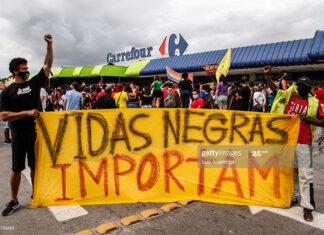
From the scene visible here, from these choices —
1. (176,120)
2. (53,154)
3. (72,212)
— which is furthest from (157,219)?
(53,154)

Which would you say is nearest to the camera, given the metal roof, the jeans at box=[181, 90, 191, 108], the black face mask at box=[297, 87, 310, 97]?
the black face mask at box=[297, 87, 310, 97]

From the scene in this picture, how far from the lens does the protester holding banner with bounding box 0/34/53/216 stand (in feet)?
10.1

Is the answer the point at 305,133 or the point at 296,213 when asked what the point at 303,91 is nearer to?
the point at 305,133

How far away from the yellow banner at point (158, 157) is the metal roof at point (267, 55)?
13174mm

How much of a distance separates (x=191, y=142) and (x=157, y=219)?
1142 mm

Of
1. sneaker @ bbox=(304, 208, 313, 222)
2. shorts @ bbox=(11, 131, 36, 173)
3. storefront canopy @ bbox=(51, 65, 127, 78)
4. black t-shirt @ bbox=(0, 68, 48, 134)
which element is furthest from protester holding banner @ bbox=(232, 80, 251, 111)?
storefront canopy @ bbox=(51, 65, 127, 78)

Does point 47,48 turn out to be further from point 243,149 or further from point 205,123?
point 243,149

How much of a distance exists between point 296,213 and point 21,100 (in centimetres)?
369

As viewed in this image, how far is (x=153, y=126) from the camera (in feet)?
11.7

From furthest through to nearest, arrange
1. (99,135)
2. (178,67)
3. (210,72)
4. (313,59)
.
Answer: (178,67) < (210,72) < (313,59) < (99,135)

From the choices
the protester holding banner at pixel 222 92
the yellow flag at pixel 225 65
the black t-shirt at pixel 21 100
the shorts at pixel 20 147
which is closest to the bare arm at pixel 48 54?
the black t-shirt at pixel 21 100

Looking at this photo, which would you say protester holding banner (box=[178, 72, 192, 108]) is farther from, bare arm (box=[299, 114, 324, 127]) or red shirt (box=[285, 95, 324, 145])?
bare arm (box=[299, 114, 324, 127])

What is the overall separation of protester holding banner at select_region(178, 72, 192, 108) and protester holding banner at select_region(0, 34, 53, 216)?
5869 mm

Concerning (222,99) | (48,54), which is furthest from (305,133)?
(222,99)
